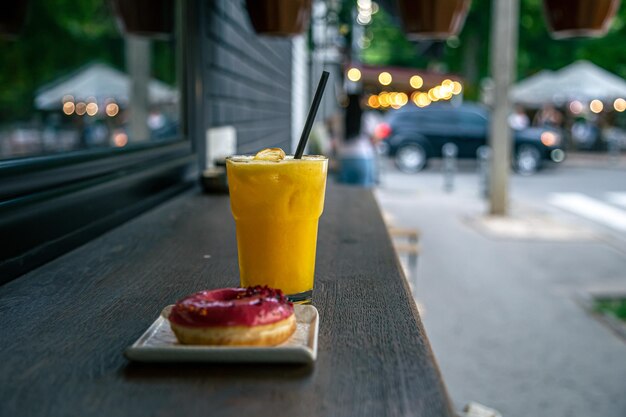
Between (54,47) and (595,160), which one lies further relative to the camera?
(595,160)

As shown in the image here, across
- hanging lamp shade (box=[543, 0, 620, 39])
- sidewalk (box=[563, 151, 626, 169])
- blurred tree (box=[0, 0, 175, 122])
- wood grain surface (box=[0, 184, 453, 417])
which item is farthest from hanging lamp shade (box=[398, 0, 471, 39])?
sidewalk (box=[563, 151, 626, 169])

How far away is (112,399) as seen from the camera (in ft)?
2.45

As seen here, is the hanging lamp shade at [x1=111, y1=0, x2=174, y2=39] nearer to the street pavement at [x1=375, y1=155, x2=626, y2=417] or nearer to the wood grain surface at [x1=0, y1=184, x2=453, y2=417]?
the wood grain surface at [x1=0, y1=184, x2=453, y2=417]

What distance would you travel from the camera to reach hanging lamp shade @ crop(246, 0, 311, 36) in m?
2.11

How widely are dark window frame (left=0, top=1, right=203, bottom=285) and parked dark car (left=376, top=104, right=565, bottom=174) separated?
1428 cm

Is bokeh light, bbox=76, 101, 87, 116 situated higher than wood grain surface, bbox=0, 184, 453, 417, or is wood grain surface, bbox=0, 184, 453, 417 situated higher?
bokeh light, bbox=76, 101, 87, 116

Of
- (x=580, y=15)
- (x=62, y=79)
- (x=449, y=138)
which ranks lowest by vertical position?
(x=449, y=138)

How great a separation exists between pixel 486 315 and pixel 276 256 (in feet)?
12.0

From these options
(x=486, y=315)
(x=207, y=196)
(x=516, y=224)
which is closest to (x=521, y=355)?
(x=486, y=315)

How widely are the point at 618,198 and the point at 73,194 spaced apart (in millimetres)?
10703

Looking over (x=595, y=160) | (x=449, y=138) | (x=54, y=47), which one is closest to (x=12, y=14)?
(x=54, y=47)

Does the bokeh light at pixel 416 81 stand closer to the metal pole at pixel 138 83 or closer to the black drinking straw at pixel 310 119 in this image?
the metal pole at pixel 138 83

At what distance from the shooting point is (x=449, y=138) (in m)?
16.8

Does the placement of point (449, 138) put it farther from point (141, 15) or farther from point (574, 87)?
point (141, 15)
